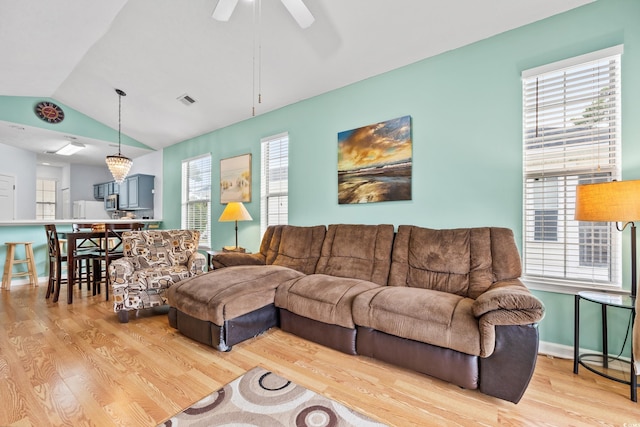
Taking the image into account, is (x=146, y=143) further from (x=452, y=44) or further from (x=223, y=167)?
(x=452, y=44)

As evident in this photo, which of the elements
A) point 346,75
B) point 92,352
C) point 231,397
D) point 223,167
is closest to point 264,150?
point 223,167

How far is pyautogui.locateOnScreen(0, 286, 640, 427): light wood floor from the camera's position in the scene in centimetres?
154

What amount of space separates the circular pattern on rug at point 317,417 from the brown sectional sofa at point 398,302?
64cm

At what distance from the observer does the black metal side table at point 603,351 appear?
1.73 meters

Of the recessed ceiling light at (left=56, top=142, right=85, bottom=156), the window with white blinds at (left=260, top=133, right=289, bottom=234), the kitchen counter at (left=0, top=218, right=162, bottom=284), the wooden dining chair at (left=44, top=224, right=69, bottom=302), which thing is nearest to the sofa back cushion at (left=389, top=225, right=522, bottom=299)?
the window with white blinds at (left=260, top=133, right=289, bottom=234)

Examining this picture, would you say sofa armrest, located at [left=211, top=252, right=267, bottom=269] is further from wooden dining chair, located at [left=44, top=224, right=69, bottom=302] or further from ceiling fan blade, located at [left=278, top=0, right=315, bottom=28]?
ceiling fan blade, located at [left=278, top=0, right=315, bottom=28]

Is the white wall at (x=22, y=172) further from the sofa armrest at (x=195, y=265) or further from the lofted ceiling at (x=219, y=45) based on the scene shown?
the sofa armrest at (x=195, y=265)

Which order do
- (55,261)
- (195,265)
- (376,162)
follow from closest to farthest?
(376,162) < (195,265) < (55,261)

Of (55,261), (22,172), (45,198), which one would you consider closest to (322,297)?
(55,261)

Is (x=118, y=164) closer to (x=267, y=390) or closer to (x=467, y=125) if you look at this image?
(x=267, y=390)

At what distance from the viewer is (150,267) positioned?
132 inches

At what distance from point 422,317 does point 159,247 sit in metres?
3.14

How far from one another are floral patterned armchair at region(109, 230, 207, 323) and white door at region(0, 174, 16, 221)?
442 centimetres

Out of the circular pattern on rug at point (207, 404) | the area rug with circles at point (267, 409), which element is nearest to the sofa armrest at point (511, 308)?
the area rug with circles at point (267, 409)
